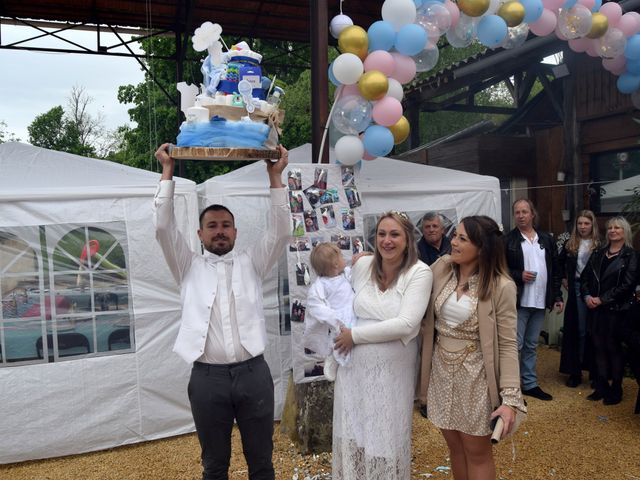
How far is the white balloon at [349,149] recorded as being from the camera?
13.0 feet

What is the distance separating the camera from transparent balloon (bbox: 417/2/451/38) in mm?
4121

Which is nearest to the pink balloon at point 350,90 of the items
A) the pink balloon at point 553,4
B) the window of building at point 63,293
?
the pink balloon at point 553,4

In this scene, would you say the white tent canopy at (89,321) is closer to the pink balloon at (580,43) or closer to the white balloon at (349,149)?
the white balloon at (349,149)

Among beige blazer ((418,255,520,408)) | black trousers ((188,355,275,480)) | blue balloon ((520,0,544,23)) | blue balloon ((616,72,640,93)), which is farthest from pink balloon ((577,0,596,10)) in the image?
black trousers ((188,355,275,480))

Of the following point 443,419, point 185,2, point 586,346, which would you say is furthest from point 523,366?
point 185,2

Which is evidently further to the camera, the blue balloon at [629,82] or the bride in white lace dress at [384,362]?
the blue balloon at [629,82]

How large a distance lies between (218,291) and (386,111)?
2060 mm

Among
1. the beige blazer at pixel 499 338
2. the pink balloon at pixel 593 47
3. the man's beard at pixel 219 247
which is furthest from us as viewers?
the pink balloon at pixel 593 47

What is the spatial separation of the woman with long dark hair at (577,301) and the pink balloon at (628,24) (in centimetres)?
162

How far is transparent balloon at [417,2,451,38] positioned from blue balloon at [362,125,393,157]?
35.3 inches

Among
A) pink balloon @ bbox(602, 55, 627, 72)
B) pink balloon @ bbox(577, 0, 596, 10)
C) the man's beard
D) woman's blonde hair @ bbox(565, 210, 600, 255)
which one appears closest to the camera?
the man's beard

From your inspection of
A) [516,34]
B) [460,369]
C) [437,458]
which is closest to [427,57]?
[516,34]

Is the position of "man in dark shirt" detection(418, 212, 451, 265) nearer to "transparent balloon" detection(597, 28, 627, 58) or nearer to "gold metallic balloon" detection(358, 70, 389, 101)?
"gold metallic balloon" detection(358, 70, 389, 101)

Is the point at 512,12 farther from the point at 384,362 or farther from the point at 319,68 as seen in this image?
the point at 384,362
